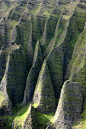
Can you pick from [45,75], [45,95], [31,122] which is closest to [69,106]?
[45,95]

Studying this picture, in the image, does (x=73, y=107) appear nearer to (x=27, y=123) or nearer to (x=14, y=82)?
(x=27, y=123)

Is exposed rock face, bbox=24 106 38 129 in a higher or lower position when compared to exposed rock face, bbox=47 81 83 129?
lower

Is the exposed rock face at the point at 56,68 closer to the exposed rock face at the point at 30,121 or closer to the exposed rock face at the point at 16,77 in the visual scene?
the exposed rock face at the point at 16,77

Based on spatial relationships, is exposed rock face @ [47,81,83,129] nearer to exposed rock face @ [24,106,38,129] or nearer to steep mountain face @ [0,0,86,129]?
steep mountain face @ [0,0,86,129]

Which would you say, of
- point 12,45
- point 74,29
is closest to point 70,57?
point 74,29

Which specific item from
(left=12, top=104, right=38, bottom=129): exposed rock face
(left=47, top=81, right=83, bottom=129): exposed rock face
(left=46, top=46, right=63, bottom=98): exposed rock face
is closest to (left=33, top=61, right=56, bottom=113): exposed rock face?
(left=46, top=46, right=63, bottom=98): exposed rock face

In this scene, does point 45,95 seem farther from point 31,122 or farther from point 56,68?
point 56,68

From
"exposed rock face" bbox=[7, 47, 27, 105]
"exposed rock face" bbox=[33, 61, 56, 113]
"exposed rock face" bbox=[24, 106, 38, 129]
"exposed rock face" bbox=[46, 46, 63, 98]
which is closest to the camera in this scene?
"exposed rock face" bbox=[24, 106, 38, 129]

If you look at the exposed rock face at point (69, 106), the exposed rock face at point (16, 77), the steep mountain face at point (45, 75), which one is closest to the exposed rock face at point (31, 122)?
the steep mountain face at point (45, 75)
